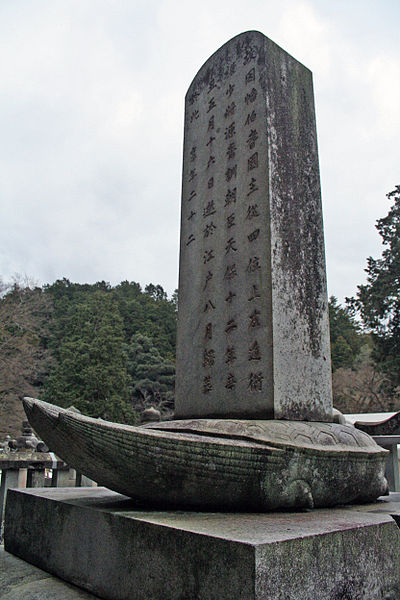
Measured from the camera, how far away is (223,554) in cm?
149

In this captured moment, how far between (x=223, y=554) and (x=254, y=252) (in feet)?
7.28

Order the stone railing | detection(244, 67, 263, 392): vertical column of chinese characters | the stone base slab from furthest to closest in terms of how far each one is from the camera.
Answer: the stone railing < detection(244, 67, 263, 392): vertical column of chinese characters < the stone base slab

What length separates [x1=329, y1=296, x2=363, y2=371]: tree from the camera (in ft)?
83.7

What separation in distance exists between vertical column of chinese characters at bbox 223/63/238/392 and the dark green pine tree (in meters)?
20.0

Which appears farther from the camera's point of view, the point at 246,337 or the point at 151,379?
the point at 151,379

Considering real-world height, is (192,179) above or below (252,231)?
above

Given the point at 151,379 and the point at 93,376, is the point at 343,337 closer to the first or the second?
the point at 151,379

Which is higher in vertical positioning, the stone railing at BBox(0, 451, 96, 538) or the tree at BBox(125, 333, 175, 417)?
the tree at BBox(125, 333, 175, 417)

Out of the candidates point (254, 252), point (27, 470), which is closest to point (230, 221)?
point (254, 252)

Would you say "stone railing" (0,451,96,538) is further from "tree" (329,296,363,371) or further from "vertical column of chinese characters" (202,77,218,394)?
"tree" (329,296,363,371)

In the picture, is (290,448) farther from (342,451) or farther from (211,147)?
(211,147)

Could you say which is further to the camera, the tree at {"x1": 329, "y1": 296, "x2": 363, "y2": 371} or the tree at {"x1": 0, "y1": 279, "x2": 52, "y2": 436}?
the tree at {"x1": 329, "y1": 296, "x2": 363, "y2": 371}

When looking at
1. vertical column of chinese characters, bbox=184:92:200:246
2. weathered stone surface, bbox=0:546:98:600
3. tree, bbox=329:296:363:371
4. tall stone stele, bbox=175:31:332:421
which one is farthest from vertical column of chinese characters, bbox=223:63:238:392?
tree, bbox=329:296:363:371

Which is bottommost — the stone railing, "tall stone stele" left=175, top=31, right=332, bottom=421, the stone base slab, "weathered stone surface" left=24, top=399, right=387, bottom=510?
the stone railing
